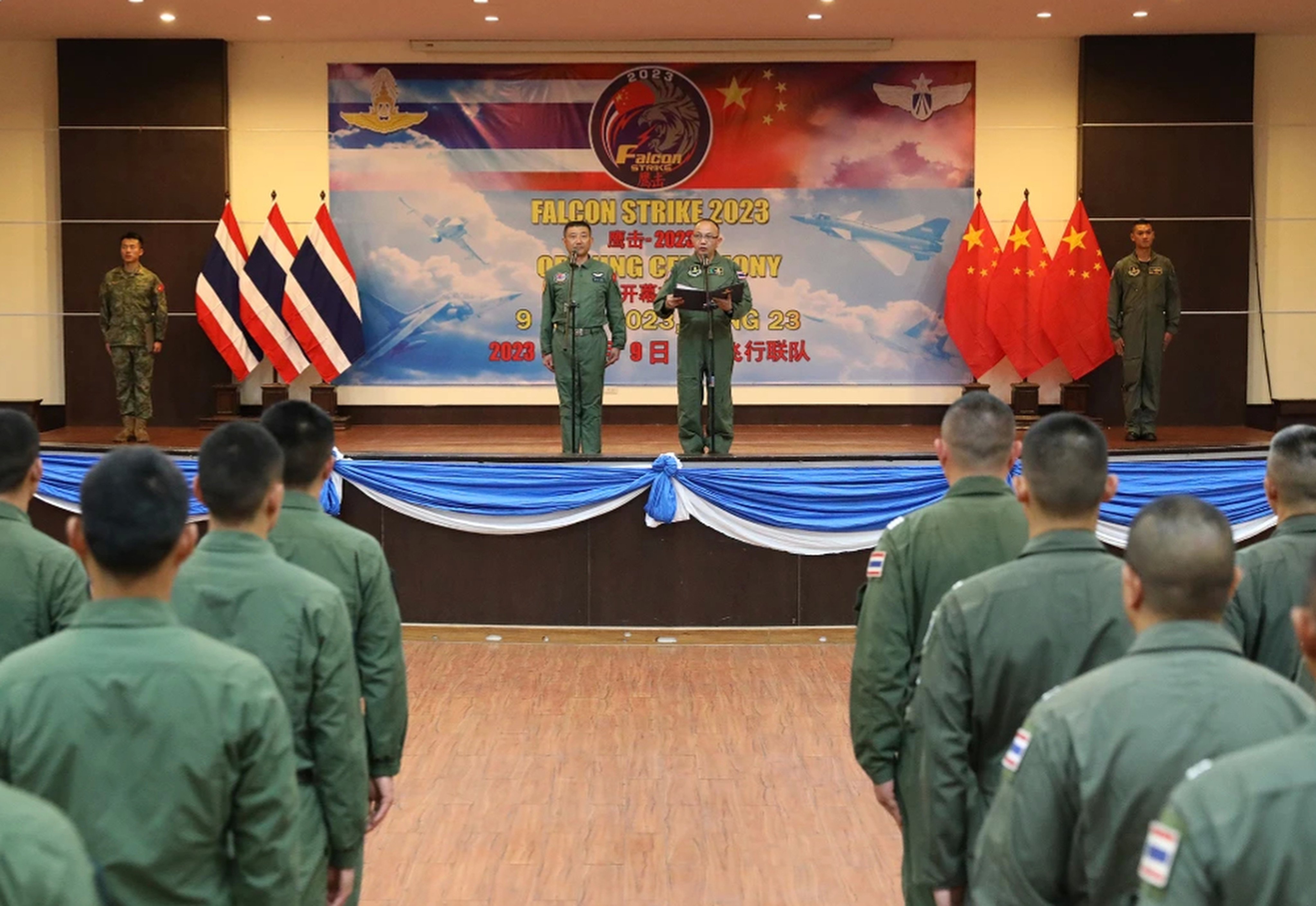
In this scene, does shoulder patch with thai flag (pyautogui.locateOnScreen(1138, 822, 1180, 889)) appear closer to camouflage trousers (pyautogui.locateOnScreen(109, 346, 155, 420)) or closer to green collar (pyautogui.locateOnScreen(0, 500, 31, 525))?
green collar (pyautogui.locateOnScreen(0, 500, 31, 525))

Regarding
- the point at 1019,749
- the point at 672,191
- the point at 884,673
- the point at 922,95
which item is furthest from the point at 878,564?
the point at 922,95

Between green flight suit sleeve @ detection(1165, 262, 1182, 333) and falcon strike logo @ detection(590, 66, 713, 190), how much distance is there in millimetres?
3821

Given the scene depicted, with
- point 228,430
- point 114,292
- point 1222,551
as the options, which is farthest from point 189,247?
point 1222,551

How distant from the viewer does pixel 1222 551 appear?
6.21 feet

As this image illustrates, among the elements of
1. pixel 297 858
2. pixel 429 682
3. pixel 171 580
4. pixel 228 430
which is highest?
pixel 228 430

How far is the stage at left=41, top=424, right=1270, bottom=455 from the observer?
10.5 meters

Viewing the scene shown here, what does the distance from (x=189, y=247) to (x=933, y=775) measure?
11445 millimetres

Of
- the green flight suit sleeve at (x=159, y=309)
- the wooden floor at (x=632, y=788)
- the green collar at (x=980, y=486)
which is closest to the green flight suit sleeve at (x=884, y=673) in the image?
the green collar at (x=980, y=486)

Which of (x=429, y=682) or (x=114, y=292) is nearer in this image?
(x=429, y=682)

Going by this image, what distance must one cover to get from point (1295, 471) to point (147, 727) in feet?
7.39

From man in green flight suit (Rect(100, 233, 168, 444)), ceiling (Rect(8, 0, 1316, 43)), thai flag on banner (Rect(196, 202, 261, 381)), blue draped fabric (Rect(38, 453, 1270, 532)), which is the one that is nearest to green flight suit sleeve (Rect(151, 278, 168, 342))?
man in green flight suit (Rect(100, 233, 168, 444))

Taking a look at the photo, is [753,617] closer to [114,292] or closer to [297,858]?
[297,858]

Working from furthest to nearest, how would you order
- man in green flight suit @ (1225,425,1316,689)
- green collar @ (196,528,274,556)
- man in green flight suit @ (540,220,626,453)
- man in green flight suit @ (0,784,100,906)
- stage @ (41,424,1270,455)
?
stage @ (41,424,1270,455), man in green flight suit @ (540,220,626,453), man in green flight suit @ (1225,425,1316,689), green collar @ (196,528,274,556), man in green flight suit @ (0,784,100,906)

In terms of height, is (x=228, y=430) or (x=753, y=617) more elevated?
(x=228, y=430)
